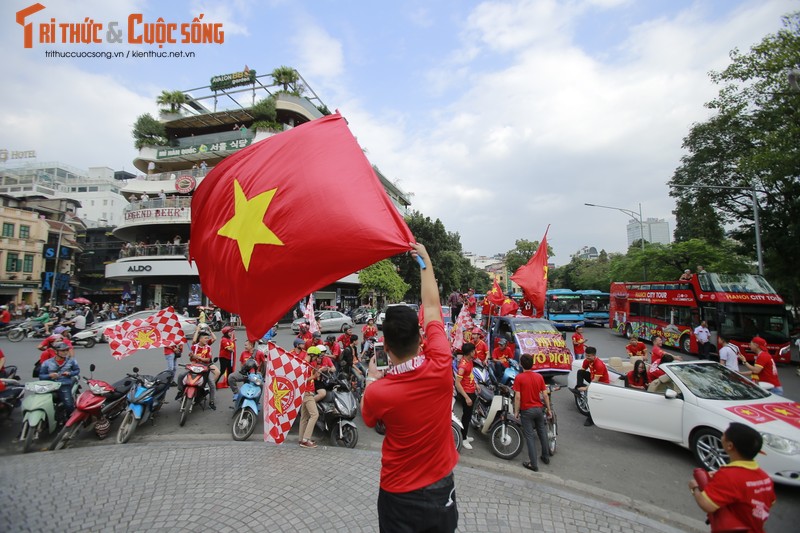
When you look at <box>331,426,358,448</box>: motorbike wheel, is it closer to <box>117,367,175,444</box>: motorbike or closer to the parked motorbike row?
the parked motorbike row

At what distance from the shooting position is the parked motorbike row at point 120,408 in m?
6.04

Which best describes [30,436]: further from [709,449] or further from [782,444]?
[782,444]

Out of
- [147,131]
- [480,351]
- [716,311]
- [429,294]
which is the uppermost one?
[147,131]

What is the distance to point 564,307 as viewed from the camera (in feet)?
89.7

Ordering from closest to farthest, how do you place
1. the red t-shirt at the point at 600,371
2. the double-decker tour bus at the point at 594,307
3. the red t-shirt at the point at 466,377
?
the red t-shirt at the point at 466,377 → the red t-shirt at the point at 600,371 → the double-decker tour bus at the point at 594,307

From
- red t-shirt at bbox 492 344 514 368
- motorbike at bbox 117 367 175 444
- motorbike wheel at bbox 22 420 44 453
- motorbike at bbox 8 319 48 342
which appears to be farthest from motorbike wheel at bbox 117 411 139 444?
motorbike at bbox 8 319 48 342

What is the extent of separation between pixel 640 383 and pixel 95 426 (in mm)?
9276

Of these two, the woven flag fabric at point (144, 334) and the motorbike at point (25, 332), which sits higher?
the woven flag fabric at point (144, 334)

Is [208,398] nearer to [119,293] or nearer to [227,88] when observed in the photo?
[227,88]

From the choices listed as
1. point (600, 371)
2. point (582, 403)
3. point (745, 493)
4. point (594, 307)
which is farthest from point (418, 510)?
point (594, 307)

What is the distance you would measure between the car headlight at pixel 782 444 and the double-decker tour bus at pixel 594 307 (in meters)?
24.8

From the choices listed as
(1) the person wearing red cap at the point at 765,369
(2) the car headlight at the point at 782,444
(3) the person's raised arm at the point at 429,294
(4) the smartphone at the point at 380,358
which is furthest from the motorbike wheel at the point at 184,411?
(1) the person wearing red cap at the point at 765,369

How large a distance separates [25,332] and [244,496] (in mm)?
21200

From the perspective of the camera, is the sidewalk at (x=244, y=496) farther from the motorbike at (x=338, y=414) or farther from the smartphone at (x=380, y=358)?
the smartphone at (x=380, y=358)
